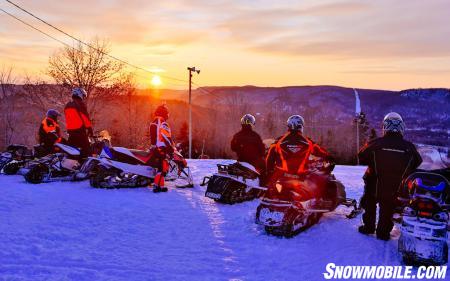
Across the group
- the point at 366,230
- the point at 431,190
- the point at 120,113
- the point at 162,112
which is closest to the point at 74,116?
the point at 162,112

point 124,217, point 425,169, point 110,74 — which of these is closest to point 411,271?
point 425,169

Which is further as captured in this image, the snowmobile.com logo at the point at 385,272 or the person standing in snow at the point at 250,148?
the person standing in snow at the point at 250,148

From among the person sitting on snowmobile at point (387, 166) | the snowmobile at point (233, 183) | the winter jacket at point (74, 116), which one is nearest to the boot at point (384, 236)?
the person sitting on snowmobile at point (387, 166)

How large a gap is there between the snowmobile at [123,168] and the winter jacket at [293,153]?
12.3 feet

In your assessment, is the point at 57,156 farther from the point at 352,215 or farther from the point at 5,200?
the point at 352,215

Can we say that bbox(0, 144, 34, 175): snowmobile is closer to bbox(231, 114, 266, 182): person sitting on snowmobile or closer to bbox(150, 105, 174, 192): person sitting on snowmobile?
bbox(150, 105, 174, 192): person sitting on snowmobile

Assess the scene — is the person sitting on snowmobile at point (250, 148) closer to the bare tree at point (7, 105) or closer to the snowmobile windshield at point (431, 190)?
the snowmobile windshield at point (431, 190)

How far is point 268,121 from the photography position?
95.0m

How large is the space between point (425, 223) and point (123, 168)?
651cm

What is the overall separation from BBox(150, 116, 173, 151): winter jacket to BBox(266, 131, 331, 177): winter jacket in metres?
3.39

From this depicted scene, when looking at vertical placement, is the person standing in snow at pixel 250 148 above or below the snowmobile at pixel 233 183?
above

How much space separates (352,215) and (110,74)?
33659 mm

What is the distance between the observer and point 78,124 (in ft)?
35.3

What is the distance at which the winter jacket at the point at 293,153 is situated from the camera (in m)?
6.76
